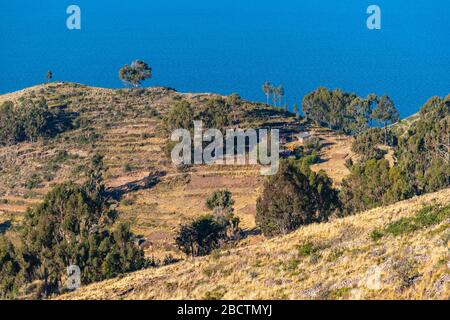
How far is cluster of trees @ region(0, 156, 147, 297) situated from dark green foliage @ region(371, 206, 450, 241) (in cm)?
2289

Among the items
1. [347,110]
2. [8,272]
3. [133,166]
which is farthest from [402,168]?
[347,110]

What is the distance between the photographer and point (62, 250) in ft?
173

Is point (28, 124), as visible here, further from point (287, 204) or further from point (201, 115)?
point (287, 204)

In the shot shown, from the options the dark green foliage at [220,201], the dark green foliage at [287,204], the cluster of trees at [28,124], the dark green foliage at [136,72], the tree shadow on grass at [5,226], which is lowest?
the tree shadow on grass at [5,226]

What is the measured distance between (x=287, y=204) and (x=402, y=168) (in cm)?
2347

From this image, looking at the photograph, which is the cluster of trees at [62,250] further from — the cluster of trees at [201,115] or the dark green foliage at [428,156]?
the cluster of trees at [201,115]

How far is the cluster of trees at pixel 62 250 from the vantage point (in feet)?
167

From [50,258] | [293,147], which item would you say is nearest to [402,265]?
[50,258]

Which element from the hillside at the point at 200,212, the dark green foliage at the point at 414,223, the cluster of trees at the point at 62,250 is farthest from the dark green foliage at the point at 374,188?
the dark green foliage at the point at 414,223

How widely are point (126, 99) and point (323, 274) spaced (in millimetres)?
103318

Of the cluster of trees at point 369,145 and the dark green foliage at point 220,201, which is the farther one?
the cluster of trees at point 369,145

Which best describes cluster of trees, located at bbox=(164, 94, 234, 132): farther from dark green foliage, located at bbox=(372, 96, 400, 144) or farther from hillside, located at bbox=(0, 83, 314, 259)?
dark green foliage, located at bbox=(372, 96, 400, 144)

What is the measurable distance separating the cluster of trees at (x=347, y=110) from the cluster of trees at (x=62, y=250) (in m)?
78.1
